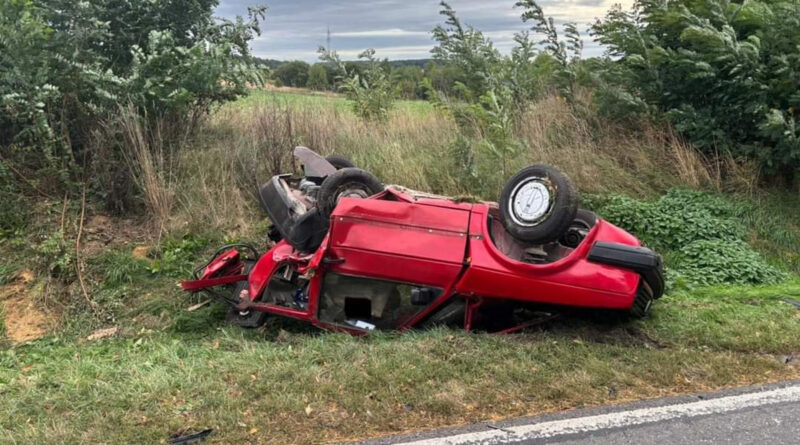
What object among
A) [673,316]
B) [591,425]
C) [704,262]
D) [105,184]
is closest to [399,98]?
[105,184]

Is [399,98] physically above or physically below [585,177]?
above

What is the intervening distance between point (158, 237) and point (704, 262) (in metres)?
5.95

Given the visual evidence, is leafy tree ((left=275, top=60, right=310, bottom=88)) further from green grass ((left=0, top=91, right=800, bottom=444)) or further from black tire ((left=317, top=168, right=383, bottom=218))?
black tire ((left=317, top=168, right=383, bottom=218))

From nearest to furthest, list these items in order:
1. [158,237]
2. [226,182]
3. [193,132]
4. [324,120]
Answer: [158,237]
[226,182]
[193,132]
[324,120]

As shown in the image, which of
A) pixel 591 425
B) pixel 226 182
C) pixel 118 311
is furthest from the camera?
pixel 226 182

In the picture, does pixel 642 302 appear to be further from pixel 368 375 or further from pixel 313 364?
pixel 313 364

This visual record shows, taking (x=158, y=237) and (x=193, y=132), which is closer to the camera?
(x=158, y=237)

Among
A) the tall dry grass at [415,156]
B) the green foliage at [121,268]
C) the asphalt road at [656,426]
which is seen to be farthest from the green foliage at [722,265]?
the green foliage at [121,268]

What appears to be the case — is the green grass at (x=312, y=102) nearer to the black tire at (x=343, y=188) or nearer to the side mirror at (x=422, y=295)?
the black tire at (x=343, y=188)

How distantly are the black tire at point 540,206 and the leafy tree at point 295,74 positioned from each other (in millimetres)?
8923

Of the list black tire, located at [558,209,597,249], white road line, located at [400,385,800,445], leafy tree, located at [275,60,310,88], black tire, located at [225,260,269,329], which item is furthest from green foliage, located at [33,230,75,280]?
leafy tree, located at [275,60,310,88]

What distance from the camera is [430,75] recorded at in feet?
34.8

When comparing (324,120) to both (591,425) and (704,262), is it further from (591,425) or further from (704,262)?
(591,425)

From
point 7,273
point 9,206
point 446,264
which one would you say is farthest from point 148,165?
point 446,264
